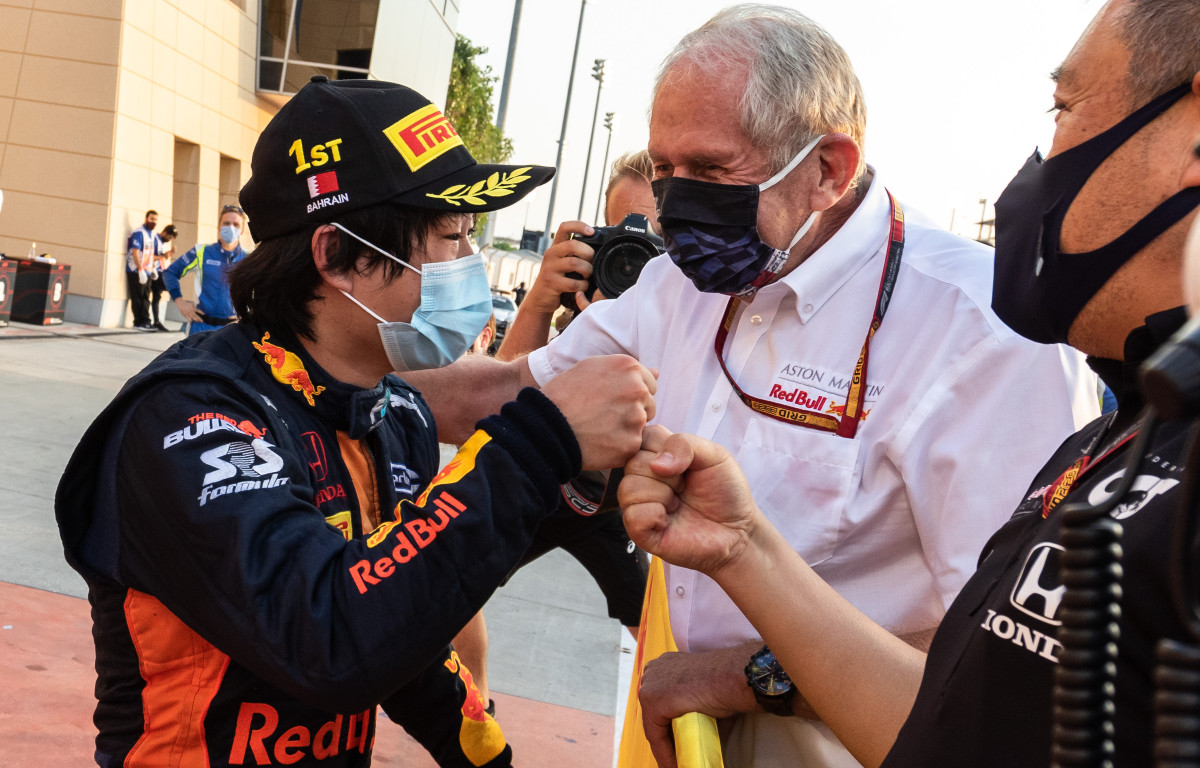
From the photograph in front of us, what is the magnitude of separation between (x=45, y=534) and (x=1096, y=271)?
5.40 meters

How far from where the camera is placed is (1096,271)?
1.19 metres

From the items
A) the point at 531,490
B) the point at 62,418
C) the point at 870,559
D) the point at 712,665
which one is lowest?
the point at 62,418

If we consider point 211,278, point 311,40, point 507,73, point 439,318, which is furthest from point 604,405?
point 507,73

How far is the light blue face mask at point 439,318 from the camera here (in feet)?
7.34

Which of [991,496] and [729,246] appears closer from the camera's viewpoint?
[991,496]

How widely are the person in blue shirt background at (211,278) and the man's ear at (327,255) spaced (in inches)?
314

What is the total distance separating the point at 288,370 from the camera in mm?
1977

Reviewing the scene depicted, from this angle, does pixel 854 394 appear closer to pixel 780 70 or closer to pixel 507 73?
pixel 780 70

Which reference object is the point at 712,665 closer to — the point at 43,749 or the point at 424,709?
the point at 424,709

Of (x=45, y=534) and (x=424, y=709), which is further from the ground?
(x=424, y=709)

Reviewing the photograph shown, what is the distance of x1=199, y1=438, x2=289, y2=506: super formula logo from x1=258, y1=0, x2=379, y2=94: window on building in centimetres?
2062

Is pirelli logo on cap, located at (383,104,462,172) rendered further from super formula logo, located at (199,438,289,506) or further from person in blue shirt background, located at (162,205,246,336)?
person in blue shirt background, located at (162,205,246,336)

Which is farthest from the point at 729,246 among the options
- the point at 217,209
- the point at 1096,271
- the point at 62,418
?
the point at 217,209

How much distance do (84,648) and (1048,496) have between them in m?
4.00
